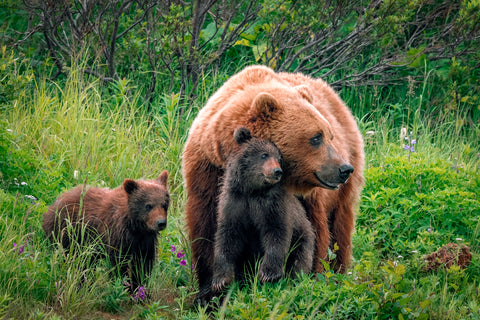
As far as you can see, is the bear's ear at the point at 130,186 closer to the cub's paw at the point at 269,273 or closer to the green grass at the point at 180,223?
the green grass at the point at 180,223

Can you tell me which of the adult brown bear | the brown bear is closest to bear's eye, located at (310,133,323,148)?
the adult brown bear

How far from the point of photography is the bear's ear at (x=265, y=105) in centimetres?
409

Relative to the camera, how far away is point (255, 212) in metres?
4.17

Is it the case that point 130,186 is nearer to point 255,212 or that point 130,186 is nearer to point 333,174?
point 255,212

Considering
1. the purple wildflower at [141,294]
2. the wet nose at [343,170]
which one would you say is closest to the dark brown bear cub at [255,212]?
the wet nose at [343,170]

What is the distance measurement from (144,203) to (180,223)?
3.56ft

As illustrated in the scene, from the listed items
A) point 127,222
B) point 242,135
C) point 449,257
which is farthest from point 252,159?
point 449,257

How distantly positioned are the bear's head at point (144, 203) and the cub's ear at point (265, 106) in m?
1.37

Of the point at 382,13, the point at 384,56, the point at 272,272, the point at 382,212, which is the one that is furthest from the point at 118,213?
→ the point at 384,56

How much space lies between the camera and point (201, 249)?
4.62 meters

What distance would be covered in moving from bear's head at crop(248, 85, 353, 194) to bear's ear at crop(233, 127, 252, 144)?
73 millimetres

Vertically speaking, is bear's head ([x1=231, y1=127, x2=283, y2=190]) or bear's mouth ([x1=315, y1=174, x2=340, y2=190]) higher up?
bear's head ([x1=231, y1=127, x2=283, y2=190])

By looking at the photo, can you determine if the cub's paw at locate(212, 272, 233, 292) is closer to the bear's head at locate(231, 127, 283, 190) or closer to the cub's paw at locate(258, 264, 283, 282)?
the cub's paw at locate(258, 264, 283, 282)

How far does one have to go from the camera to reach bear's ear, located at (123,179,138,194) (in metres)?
5.14
